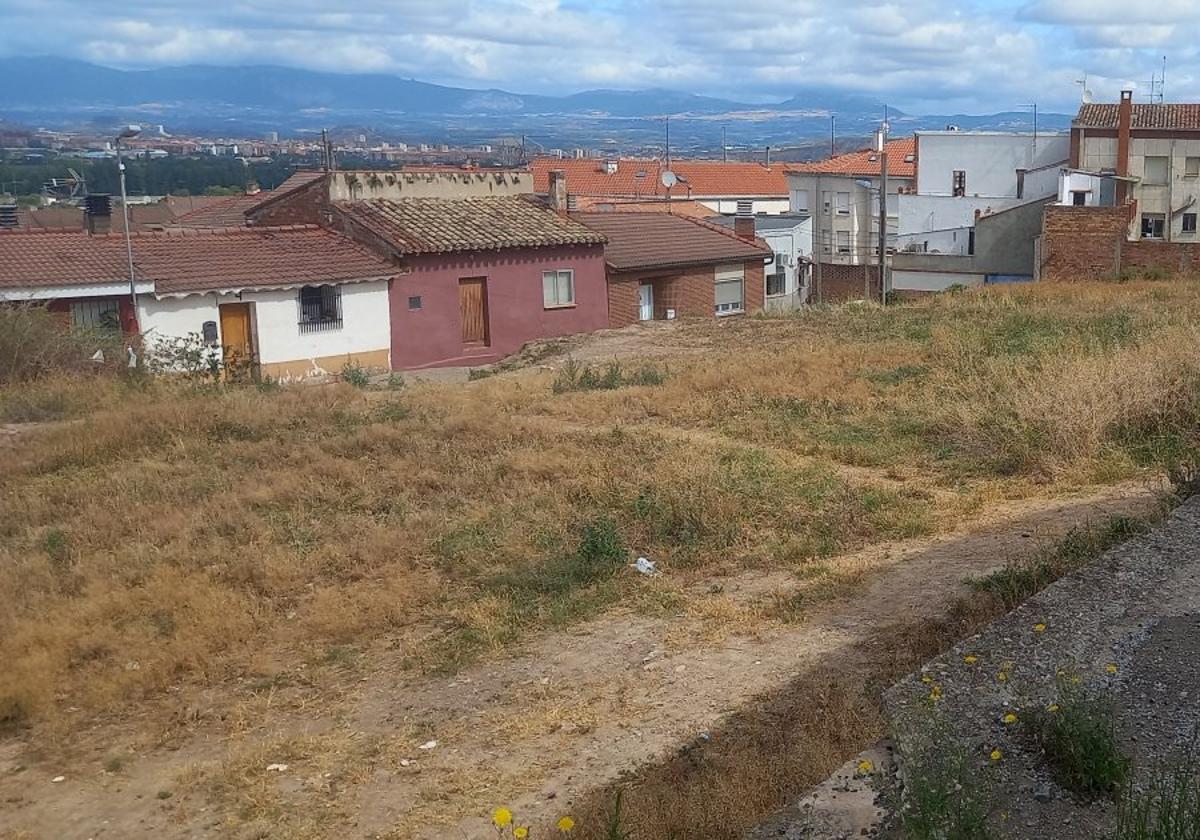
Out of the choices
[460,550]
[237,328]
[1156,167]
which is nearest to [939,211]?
Answer: [1156,167]

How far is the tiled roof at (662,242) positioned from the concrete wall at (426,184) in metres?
2.06

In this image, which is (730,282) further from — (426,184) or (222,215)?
(222,215)

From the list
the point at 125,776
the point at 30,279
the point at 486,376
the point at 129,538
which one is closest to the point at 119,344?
the point at 30,279

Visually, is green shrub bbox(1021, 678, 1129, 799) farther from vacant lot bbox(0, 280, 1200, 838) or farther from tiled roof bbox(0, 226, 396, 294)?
tiled roof bbox(0, 226, 396, 294)

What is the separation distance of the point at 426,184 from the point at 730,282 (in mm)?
8730

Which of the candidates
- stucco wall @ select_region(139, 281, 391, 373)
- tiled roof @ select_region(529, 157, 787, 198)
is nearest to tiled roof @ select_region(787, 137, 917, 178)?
tiled roof @ select_region(529, 157, 787, 198)

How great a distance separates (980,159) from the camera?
178ft

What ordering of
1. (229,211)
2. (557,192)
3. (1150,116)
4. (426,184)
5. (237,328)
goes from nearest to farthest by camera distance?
(237,328) < (426,184) < (557,192) < (229,211) < (1150,116)

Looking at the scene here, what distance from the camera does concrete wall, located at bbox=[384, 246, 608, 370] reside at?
25344mm

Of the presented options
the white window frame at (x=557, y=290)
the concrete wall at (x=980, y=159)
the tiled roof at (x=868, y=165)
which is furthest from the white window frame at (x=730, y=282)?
the tiled roof at (x=868, y=165)

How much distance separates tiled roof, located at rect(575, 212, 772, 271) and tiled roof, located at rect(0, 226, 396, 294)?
699 centimetres

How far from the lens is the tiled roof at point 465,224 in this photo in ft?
83.4

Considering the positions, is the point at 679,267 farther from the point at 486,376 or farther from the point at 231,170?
the point at 231,170

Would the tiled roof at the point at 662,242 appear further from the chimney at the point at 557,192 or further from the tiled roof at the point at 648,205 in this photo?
the tiled roof at the point at 648,205
